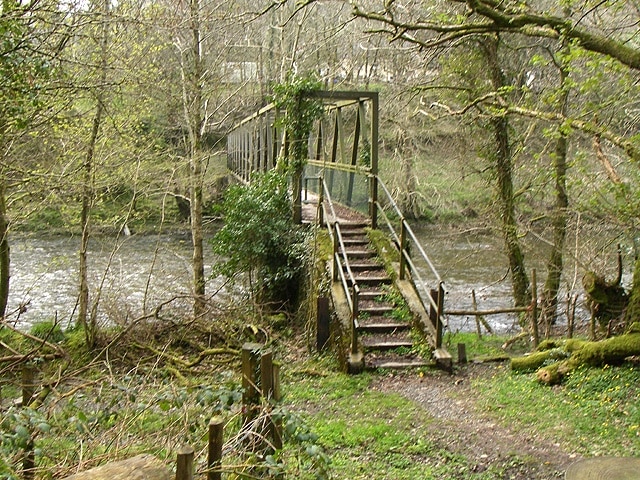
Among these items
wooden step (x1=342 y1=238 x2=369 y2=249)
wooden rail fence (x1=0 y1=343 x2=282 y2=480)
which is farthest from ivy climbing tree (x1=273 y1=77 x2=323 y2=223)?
wooden rail fence (x1=0 y1=343 x2=282 y2=480)

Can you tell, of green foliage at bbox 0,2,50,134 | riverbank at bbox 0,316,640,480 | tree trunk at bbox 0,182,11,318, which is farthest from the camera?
tree trunk at bbox 0,182,11,318

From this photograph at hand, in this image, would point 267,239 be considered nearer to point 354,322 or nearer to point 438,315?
point 354,322

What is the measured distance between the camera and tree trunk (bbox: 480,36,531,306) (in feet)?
48.2

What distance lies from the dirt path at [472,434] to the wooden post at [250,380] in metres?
2.98

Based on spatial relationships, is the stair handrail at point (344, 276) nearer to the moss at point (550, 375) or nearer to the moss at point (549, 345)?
the moss at point (550, 375)

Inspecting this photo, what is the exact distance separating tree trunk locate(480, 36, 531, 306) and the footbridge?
3.28 metres

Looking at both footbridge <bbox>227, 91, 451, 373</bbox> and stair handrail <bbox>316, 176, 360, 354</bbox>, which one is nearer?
stair handrail <bbox>316, 176, 360, 354</bbox>

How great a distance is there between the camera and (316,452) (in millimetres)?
3348

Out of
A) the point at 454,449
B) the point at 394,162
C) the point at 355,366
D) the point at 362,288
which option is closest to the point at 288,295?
the point at 362,288

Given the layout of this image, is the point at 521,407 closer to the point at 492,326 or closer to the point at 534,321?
the point at 534,321

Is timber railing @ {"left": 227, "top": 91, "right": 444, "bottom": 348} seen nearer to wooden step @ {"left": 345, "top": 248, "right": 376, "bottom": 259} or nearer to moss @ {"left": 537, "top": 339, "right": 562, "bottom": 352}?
wooden step @ {"left": 345, "top": 248, "right": 376, "bottom": 259}

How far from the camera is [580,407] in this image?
7508 mm

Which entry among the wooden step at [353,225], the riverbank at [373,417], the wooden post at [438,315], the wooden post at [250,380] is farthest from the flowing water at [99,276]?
the wooden post at [250,380]

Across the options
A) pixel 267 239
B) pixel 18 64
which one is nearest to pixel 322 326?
pixel 267 239
